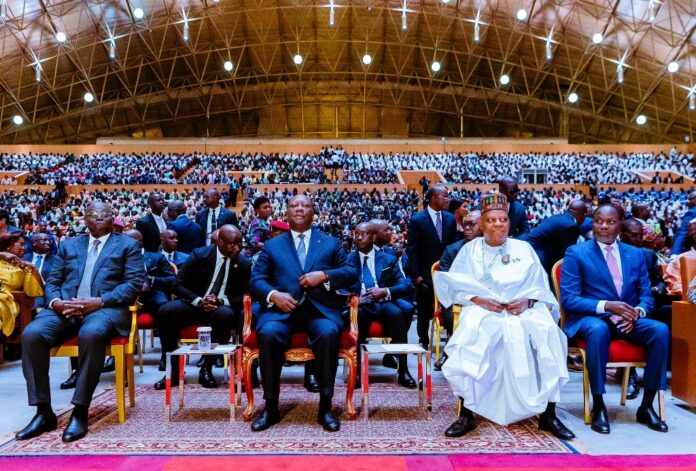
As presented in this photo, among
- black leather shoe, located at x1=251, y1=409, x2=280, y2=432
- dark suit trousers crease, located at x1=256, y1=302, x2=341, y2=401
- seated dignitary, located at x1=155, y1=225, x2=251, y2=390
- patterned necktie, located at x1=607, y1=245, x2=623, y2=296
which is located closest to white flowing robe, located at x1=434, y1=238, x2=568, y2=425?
patterned necktie, located at x1=607, y1=245, x2=623, y2=296

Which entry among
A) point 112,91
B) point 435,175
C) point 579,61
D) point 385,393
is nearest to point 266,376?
point 385,393

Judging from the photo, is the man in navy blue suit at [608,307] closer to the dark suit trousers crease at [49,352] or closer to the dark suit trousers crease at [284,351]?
the dark suit trousers crease at [284,351]

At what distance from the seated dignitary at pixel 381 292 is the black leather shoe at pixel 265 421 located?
1097mm

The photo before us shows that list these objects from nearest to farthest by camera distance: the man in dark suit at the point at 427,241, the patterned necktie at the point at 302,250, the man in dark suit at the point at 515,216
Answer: the patterned necktie at the point at 302,250, the man in dark suit at the point at 515,216, the man in dark suit at the point at 427,241

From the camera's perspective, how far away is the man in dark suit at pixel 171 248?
586 cm

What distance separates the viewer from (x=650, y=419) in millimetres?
3609

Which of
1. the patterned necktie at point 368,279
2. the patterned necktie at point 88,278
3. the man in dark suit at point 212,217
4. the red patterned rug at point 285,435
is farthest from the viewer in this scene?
the man in dark suit at point 212,217

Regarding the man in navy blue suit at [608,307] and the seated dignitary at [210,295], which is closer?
the man in navy blue suit at [608,307]

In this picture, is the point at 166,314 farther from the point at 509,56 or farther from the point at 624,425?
the point at 509,56

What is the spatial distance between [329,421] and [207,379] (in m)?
1.51

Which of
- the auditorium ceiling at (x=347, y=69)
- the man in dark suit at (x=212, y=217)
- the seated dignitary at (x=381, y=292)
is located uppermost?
the auditorium ceiling at (x=347, y=69)

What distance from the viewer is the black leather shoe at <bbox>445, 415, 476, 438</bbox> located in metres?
3.45

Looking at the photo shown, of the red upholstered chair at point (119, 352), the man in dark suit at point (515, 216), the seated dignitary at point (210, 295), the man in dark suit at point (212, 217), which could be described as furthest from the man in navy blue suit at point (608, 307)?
the man in dark suit at point (212, 217)

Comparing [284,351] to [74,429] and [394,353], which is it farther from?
[74,429]
